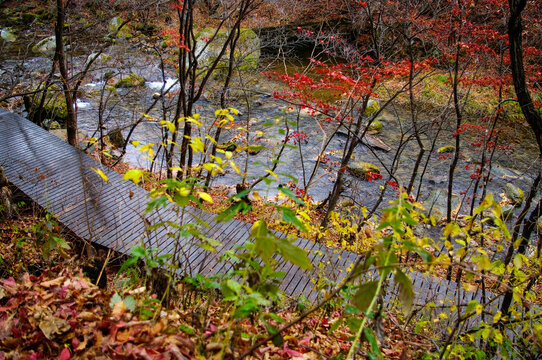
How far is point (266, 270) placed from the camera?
4.99 feet

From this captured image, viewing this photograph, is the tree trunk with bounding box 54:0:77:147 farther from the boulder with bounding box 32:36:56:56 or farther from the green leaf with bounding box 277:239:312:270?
the boulder with bounding box 32:36:56:56

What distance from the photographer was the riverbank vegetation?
61.2 inches

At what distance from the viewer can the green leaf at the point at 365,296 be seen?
1.19 meters

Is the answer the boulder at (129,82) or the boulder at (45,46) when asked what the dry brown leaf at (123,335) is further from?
the boulder at (45,46)

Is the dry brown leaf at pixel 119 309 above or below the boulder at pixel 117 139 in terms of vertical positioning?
above

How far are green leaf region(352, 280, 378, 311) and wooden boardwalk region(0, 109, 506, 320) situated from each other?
2448mm

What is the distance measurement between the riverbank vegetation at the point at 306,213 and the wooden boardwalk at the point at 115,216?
12 centimetres

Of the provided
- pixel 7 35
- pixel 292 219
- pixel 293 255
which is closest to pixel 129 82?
pixel 7 35

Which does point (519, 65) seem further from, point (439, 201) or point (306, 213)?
point (439, 201)

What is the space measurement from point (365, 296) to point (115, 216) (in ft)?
13.9

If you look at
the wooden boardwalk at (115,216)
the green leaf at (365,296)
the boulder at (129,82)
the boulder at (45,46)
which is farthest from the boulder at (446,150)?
the boulder at (45,46)

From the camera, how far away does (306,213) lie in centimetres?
446

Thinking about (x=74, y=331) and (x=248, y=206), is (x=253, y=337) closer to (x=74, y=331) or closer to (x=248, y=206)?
(x=248, y=206)

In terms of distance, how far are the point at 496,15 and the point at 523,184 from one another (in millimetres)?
4877
